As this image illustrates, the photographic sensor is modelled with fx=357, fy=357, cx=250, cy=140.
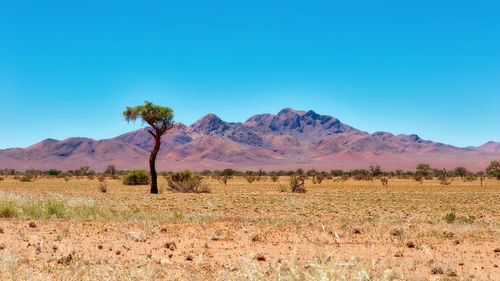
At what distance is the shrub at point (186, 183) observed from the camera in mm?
30859

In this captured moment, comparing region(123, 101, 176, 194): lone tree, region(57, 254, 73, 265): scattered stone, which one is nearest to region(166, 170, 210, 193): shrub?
region(123, 101, 176, 194): lone tree

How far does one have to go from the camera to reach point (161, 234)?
35.0ft

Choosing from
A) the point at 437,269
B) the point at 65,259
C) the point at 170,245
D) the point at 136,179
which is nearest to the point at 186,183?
the point at 136,179

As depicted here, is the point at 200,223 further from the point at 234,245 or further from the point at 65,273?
the point at 65,273

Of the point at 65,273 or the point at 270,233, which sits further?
the point at 270,233

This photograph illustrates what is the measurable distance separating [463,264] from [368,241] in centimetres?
258

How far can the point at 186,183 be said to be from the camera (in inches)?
1221

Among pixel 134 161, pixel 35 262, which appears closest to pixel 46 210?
pixel 35 262

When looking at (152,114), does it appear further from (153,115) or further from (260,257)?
(260,257)

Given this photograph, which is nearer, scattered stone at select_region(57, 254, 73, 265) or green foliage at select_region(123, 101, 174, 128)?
scattered stone at select_region(57, 254, 73, 265)

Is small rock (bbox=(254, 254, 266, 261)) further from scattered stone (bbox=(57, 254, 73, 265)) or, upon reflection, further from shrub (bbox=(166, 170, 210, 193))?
shrub (bbox=(166, 170, 210, 193))

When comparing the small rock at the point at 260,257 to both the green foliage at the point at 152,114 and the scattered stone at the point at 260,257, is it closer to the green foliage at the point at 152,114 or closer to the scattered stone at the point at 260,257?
the scattered stone at the point at 260,257

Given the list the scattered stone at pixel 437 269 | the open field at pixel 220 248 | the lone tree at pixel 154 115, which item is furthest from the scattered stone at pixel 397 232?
the lone tree at pixel 154 115

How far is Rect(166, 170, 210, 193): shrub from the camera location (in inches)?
1215
